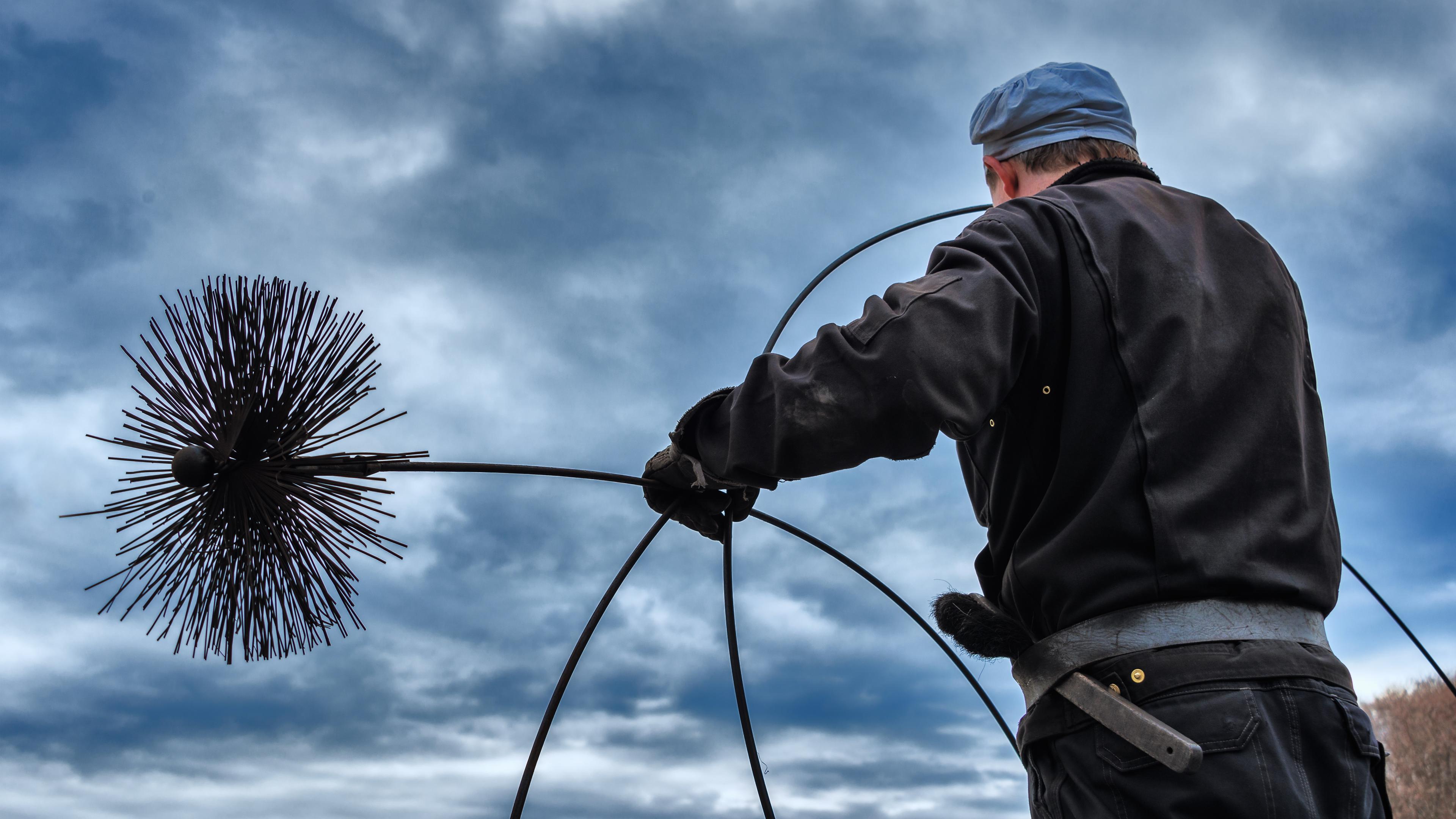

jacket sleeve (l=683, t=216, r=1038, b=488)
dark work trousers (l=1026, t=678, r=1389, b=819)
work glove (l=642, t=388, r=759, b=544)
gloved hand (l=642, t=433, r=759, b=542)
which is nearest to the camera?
dark work trousers (l=1026, t=678, r=1389, b=819)

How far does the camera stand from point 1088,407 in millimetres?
1730

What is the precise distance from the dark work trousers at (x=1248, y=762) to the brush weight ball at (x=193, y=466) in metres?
1.62

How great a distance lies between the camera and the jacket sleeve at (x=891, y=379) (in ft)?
5.24

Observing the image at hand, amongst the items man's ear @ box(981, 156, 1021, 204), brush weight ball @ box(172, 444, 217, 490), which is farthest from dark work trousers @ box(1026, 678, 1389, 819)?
brush weight ball @ box(172, 444, 217, 490)

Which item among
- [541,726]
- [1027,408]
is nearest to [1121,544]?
[1027,408]

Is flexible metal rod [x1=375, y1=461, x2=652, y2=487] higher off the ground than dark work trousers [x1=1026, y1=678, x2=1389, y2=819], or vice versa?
flexible metal rod [x1=375, y1=461, x2=652, y2=487]

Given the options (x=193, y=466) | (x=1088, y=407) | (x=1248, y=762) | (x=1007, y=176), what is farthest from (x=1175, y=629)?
(x=193, y=466)

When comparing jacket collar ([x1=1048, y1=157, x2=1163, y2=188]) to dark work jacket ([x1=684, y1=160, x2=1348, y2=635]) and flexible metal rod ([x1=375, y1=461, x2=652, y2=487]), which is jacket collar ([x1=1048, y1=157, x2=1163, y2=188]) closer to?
dark work jacket ([x1=684, y1=160, x2=1348, y2=635])

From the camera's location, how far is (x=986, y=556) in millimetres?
2006

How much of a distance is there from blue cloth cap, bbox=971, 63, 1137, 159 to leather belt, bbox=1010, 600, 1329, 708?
3.59ft

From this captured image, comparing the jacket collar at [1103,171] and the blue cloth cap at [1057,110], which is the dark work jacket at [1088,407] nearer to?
the jacket collar at [1103,171]

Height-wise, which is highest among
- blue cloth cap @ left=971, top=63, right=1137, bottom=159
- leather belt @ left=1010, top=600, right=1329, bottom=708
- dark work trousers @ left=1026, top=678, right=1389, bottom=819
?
blue cloth cap @ left=971, top=63, right=1137, bottom=159

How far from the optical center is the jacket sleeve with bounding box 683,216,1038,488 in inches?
62.8

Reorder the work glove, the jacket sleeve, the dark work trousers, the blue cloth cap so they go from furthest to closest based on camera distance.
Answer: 1. the blue cloth cap
2. the work glove
3. the jacket sleeve
4. the dark work trousers
